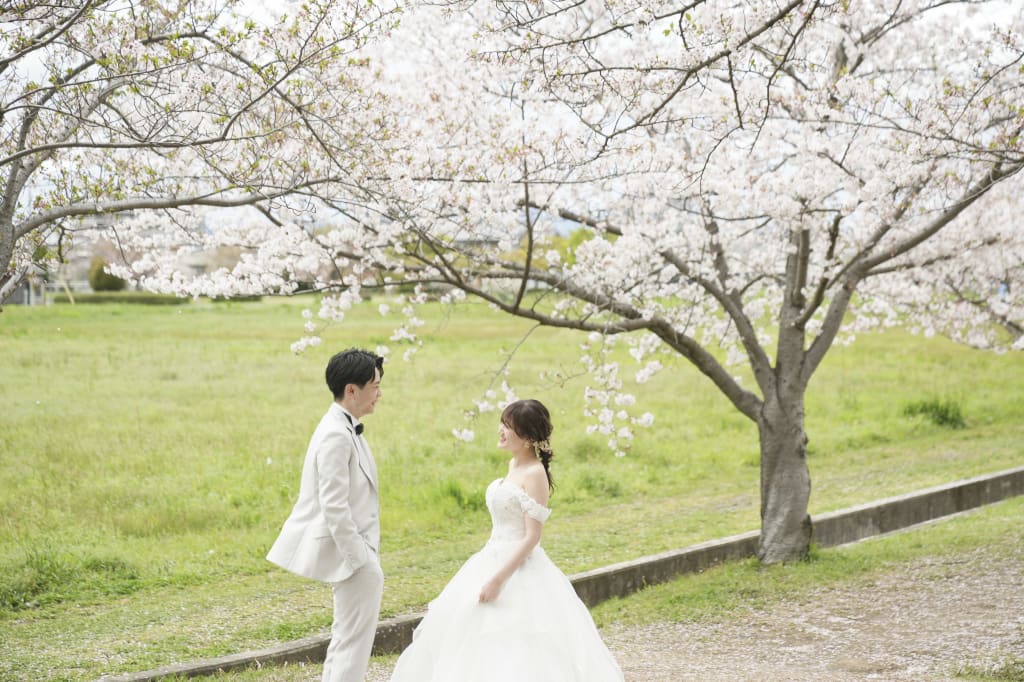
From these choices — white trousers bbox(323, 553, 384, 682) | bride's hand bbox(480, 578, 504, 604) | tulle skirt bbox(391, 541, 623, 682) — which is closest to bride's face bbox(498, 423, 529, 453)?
tulle skirt bbox(391, 541, 623, 682)

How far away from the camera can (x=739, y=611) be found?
755cm

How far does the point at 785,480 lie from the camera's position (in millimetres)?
8758

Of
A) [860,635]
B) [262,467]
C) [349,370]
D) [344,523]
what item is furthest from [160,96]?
[262,467]

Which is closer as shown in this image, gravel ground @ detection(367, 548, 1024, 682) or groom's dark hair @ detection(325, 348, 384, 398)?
groom's dark hair @ detection(325, 348, 384, 398)

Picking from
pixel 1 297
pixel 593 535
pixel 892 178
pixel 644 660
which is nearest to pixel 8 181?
pixel 1 297

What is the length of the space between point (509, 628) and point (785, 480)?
16.6ft

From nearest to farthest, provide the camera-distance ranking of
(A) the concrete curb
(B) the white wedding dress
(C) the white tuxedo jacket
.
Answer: (C) the white tuxedo jacket, (B) the white wedding dress, (A) the concrete curb

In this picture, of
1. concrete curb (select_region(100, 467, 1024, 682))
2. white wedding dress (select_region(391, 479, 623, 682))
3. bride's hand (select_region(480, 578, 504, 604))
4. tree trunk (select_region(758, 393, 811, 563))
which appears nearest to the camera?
white wedding dress (select_region(391, 479, 623, 682))

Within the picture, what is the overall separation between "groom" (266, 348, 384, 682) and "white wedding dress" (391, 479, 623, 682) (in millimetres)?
339

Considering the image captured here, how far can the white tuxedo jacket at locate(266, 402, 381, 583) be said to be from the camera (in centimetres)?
421

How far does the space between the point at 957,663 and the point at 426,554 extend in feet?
19.2

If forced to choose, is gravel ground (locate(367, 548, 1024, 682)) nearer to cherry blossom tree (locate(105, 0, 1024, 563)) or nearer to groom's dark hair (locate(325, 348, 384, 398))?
cherry blossom tree (locate(105, 0, 1024, 563))

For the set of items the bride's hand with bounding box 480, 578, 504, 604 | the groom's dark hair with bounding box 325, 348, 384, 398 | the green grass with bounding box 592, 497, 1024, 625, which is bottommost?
the green grass with bounding box 592, 497, 1024, 625

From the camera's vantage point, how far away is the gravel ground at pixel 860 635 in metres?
5.96
